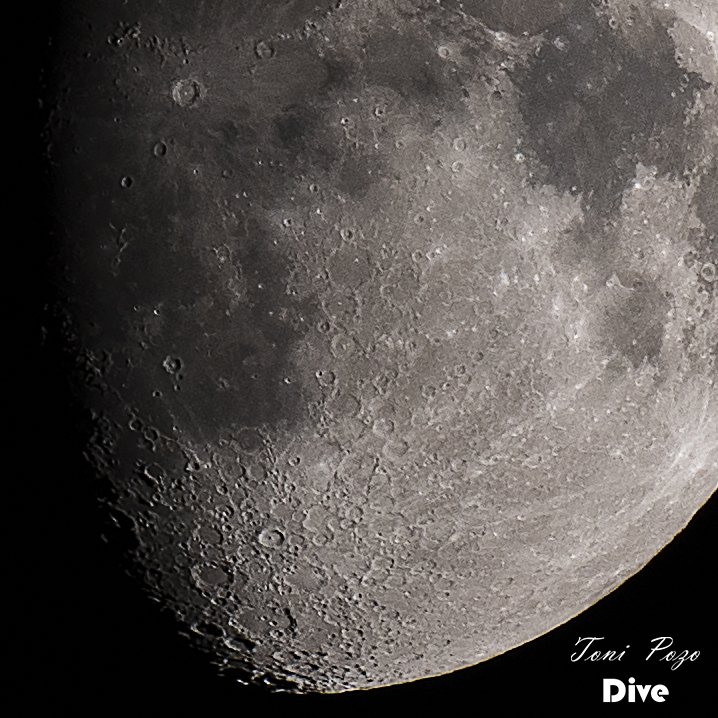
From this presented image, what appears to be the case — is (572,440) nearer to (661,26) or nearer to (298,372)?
(298,372)

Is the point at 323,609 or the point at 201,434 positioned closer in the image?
the point at 201,434

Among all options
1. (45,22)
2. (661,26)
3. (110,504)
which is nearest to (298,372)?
(110,504)

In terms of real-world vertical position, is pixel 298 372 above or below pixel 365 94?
below

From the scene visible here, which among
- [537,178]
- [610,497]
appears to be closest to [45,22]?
[537,178]

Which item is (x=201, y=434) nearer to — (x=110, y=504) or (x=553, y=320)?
(x=110, y=504)

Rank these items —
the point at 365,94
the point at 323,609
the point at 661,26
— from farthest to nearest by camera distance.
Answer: the point at 323,609 → the point at 661,26 → the point at 365,94

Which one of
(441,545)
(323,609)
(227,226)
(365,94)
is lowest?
(323,609)

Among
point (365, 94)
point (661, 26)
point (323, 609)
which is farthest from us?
point (323, 609)
